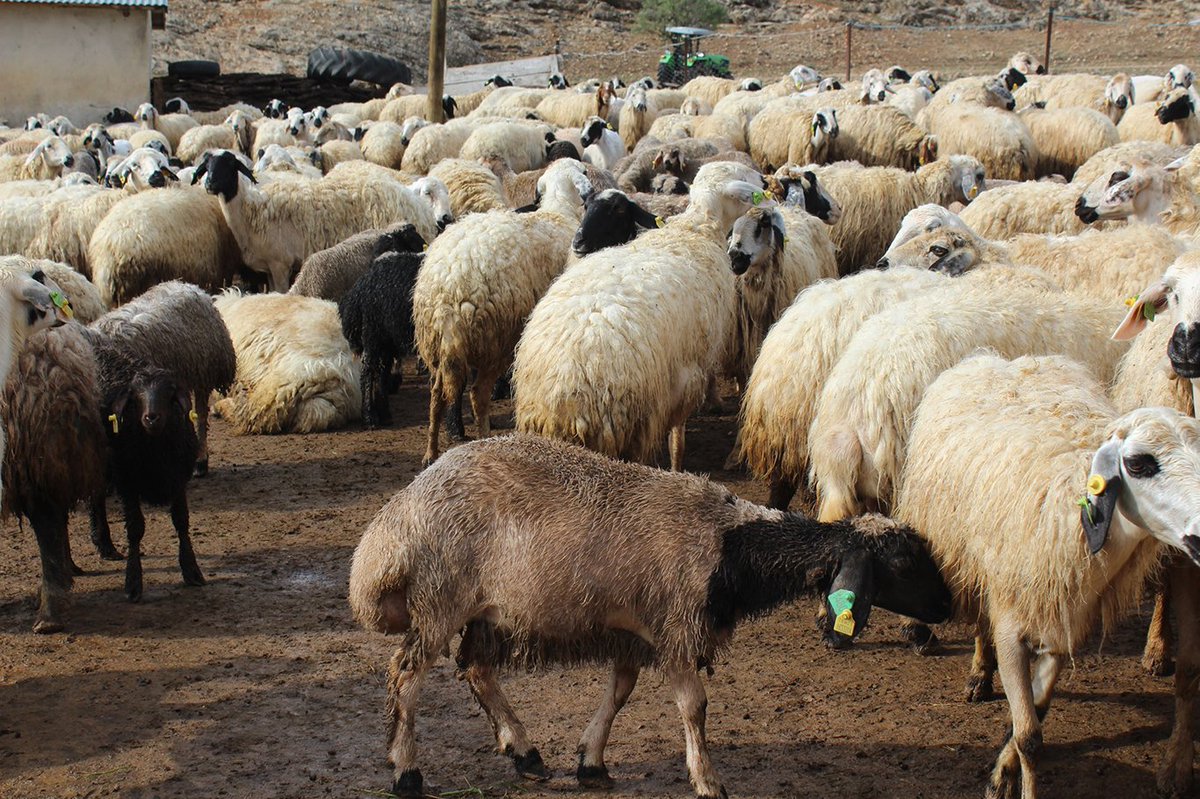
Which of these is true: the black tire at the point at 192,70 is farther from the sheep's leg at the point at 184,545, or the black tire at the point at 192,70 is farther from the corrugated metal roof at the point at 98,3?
the sheep's leg at the point at 184,545

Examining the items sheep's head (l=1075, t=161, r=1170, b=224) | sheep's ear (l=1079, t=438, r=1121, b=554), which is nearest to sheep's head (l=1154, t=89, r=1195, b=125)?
sheep's head (l=1075, t=161, r=1170, b=224)

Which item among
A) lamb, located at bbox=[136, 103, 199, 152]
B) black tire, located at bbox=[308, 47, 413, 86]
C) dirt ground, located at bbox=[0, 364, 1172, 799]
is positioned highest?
black tire, located at bbox=[308, 47, 413, 86]

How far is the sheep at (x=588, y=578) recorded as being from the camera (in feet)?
14.3

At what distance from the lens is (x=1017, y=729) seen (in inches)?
167

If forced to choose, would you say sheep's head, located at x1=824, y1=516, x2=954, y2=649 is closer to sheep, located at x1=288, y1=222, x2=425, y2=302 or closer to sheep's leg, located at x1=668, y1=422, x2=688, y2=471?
sheep's leg, located at x1=668, y1=422, x2=688, y2=471

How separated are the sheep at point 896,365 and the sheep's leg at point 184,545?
315 centimetres

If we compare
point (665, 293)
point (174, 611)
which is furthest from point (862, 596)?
point (174, 611)

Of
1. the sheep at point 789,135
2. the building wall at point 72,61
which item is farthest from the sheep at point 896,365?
the building wall at point 72,61

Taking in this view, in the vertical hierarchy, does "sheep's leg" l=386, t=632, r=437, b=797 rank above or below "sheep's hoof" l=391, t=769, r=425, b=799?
above

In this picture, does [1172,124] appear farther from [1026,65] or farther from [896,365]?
[1026,65]

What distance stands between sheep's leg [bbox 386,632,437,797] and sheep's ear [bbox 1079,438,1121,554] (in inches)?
88.0

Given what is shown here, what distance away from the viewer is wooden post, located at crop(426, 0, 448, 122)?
20344 mm

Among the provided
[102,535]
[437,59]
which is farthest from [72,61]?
[102,535]

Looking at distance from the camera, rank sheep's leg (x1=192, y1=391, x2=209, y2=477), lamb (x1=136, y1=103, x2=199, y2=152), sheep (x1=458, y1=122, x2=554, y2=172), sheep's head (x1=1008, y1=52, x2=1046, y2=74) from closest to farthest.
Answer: sheep's leg (x1=192, y1=391, x2=209, y2=477)
sheep (x1=458, y1=122, x2=554, y2=172)
lamb (x1=136, y1=103, x2=199, y2=152)
sheep's head (x1=1008, y1=52, x2=1046, y2=74)
